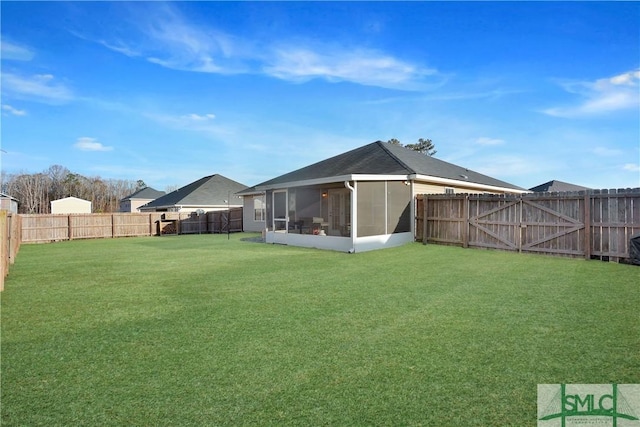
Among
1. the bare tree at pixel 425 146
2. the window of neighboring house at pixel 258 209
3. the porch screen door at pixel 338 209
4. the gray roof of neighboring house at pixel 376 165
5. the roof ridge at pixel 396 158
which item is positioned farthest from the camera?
the bare tree at pixel 425 146

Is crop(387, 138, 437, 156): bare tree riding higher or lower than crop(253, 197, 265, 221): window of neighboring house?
higher

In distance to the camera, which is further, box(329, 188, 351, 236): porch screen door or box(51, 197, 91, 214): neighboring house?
box(51, 197, 91, 214): neighboring house

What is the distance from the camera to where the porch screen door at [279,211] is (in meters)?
14.2

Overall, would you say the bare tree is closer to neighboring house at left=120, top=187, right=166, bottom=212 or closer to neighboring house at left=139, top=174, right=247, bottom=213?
neighboring house at left=139, top=174, right=247, bottom=213

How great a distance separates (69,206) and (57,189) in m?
5.44

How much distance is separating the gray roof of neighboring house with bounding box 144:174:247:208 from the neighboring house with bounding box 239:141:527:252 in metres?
11.7

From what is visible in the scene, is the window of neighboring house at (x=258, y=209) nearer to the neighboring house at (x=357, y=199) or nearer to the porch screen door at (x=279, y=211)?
the neighboring house at (x=357, y=199)

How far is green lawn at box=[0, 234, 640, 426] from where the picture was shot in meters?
2.35

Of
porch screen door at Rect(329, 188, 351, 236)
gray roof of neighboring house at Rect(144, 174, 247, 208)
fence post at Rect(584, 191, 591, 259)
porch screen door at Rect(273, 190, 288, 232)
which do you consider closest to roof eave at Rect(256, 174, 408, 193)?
porch screen door at Rect(273, 190, 288, 232)

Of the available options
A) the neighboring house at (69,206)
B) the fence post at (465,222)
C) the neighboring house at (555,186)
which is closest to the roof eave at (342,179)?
the fence post at (465,222)

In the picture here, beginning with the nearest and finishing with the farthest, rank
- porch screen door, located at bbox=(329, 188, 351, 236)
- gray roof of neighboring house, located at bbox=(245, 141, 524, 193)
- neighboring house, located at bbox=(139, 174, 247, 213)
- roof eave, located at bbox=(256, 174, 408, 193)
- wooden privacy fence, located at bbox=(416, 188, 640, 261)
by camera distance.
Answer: wooden privacy fence, located at bbox=(416, 188, 640, 261), roof eave, located at bbox=(256, 174, 408, 193), gray roof of neighboring house, located at bbox=(245, 141, 524, 193), porch screen door, located at bbox=(329, 188, 351, 236), neighboring house, located at bbox=(139, 174, 247, 213)

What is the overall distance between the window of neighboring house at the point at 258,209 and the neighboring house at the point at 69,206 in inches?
1068

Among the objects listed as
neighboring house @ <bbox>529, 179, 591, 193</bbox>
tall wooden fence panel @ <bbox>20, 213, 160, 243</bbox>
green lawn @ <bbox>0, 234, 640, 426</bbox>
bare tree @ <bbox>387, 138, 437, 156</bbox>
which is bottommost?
green lawn @ <bbox>0, 234, 640, 426</bbox>

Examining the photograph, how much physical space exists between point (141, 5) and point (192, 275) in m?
8.18
